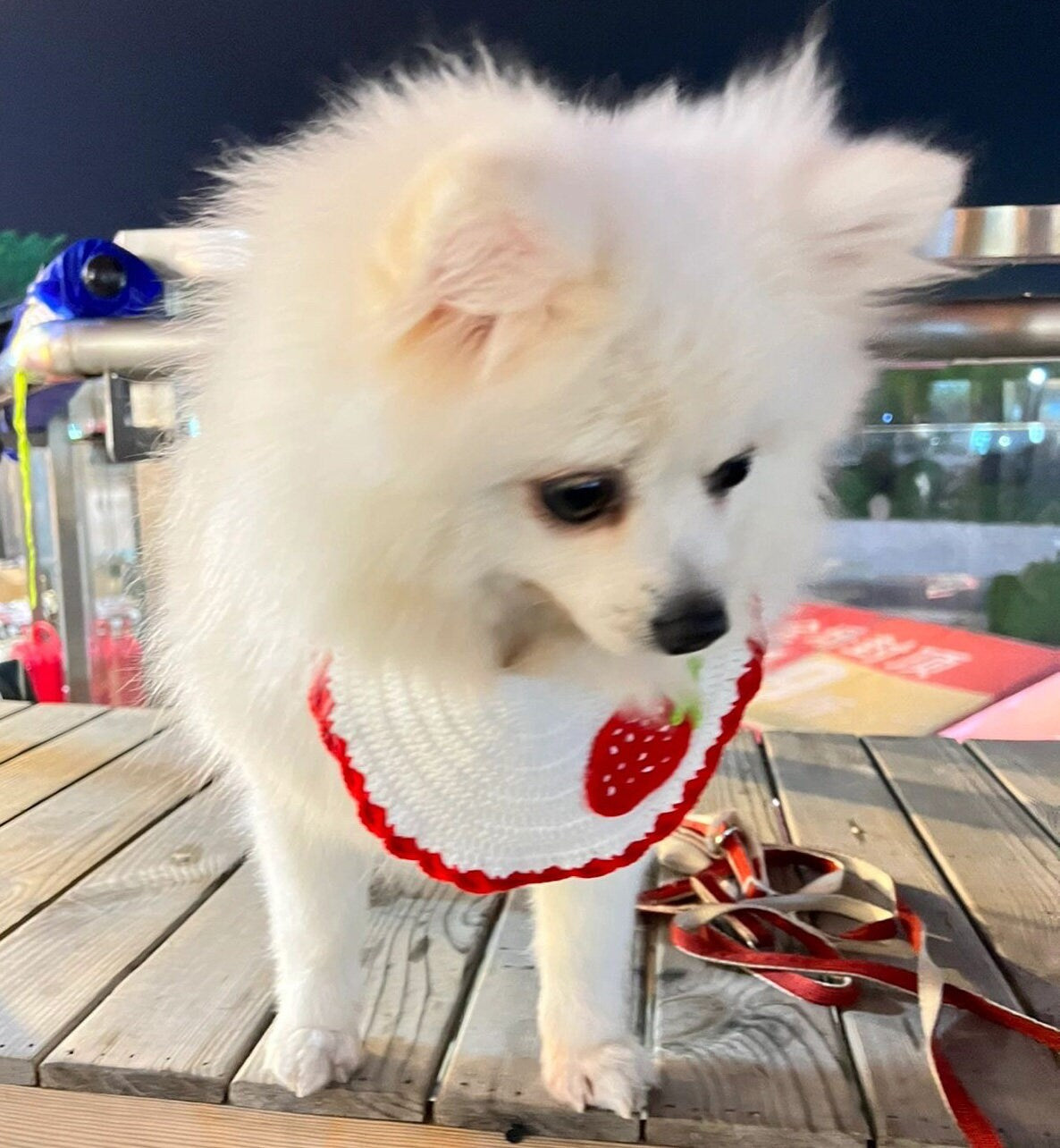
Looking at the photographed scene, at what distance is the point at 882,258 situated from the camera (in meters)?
0.70

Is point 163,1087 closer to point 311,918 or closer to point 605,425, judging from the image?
point 311,918

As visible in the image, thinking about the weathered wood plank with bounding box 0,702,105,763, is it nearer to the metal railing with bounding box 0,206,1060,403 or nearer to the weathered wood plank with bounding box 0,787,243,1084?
the weathered wood plank with bounding box 0,787,243,1084

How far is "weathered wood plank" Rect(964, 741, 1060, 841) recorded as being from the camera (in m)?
1.42

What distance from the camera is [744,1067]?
90cm

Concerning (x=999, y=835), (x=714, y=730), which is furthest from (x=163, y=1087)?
(x=999, y=835)

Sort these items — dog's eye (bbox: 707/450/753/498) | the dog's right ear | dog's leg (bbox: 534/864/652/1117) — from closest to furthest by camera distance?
1. the dog's right ear
2. dog's eye (bbox: 707/450/753/498)
3. dog's leg (bbox: 534/864/652/1117)

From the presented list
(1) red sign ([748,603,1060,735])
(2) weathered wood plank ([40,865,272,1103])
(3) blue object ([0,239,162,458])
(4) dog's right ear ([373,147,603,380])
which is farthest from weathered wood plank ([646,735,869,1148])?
(1) red sign ([748,603,1060,735])

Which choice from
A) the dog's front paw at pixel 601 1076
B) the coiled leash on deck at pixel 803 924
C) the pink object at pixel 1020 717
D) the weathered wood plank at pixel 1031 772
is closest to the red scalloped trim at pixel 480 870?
→ the dog's front paw at pixel 601 1076

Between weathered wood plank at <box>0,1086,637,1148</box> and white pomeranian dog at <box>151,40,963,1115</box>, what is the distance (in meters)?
0.15

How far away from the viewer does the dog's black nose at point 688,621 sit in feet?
2.02

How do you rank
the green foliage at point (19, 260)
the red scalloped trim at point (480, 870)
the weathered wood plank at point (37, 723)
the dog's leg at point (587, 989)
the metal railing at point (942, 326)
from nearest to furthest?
the red scalloped trim at point (480, 870) < the dog's leg at point (587, 989) < the metal railing at point (942, 326) < the weathered wood plank at point (37, 723) < the green foliage at point (19, 260)

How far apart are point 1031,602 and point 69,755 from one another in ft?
8.04

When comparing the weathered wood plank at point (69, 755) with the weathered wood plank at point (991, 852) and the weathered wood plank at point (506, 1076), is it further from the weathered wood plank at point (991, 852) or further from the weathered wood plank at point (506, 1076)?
A: the weathered wood plank at point (991, 852)

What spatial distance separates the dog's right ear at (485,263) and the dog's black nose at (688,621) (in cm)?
18
